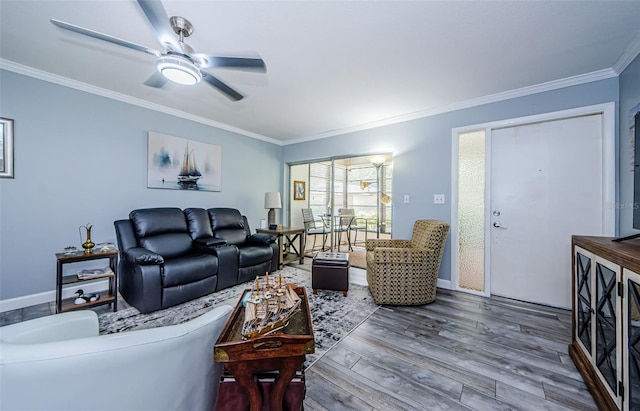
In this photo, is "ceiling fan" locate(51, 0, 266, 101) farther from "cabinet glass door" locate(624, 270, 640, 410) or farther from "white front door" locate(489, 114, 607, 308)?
"white front door" locate(489, 114, 607, 308)

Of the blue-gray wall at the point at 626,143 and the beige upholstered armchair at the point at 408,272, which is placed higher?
the blue-gray wall at the point at 626,143

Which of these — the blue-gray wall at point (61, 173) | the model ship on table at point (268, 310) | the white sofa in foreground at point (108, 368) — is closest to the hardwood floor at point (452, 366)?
the model ship on table at point (268, 310)

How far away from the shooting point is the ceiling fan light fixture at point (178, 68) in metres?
1.64

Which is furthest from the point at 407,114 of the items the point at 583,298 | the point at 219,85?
the point at 583,298

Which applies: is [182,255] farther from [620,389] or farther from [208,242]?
[620,389]

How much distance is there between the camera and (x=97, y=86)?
114 inches

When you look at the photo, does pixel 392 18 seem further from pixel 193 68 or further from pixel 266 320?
pixel 266 320

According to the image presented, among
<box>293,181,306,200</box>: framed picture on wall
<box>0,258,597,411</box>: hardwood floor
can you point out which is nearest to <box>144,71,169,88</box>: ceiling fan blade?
<box>0,258,597,411</box>: hardwood floor

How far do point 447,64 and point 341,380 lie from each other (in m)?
2.79

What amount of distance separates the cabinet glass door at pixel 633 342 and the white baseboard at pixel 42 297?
15.0 ft

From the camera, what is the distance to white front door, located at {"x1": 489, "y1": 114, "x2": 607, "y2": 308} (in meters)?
2.54

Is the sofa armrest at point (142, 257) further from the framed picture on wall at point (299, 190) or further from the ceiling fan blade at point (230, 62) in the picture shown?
the framed picture on wall at point (299, 190)

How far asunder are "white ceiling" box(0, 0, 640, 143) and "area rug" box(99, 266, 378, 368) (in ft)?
8.08

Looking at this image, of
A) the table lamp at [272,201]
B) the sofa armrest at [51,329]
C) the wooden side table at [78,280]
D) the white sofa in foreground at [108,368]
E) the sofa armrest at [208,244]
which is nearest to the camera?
the white sofa in foreground at [108,368]
